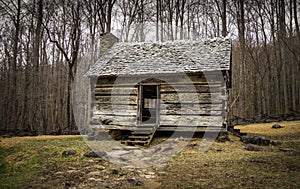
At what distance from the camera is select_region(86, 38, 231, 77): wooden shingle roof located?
35.7ft

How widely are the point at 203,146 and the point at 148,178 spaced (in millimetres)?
4140

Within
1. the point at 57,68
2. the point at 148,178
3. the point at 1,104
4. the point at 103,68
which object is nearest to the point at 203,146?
the point at 148,178

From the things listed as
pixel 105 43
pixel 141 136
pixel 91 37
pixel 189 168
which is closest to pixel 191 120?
pixel 141 136

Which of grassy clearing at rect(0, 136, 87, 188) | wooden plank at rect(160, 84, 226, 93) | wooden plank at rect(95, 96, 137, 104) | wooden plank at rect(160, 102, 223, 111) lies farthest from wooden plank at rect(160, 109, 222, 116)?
grassy clearing at rect(0, 136, 87, 188)

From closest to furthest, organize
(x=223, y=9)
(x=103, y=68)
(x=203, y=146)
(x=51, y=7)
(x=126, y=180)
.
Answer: (x=126, y=180)
(x=203, y=146)
(x=103, y=68)
(x=51, y=7)
(x=223, y=9)

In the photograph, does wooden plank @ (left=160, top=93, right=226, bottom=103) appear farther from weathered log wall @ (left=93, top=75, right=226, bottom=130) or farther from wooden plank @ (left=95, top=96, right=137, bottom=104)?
wooden plank @ (left=95, top=96, right=137, bottom=104)

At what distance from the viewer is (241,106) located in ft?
77.8

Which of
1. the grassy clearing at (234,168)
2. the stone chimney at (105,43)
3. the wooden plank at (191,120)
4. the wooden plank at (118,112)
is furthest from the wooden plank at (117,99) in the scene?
the grassy clearing at (234,168)

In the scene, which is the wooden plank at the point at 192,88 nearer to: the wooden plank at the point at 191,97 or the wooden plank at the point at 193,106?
the wooden plank at the point at 191,97

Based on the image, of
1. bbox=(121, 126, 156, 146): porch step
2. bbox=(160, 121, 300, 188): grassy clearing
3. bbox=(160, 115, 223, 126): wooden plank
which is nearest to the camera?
bbox=(160, 121, 300, 188): grassy clearing

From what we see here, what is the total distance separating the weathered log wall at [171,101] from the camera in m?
10.7

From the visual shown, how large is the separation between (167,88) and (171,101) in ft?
2.11

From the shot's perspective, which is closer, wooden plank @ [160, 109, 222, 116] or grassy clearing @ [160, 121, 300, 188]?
grassy clearing @ [160, 121, 300, 188]

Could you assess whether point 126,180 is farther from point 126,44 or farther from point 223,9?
point 223,9
